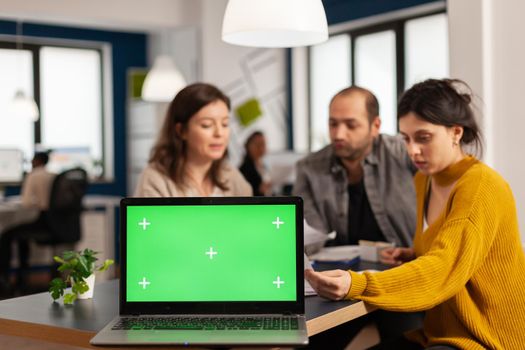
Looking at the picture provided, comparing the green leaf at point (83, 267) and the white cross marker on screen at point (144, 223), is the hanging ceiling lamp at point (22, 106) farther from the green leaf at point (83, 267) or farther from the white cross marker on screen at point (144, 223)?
the white cross marker on screen at point (144, 223)

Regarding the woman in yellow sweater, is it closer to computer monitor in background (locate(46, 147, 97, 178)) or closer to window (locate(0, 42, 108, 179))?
computer monitor in background (locate(46, 147, 97, 178))

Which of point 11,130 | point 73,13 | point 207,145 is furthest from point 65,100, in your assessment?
point 207,145

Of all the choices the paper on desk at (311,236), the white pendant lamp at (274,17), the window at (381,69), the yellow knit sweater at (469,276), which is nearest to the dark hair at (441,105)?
the yellow knit sweater at (469,276)

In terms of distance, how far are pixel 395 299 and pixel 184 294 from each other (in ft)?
1.67

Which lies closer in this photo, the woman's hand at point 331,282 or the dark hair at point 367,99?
the woman's hand at point 331,282

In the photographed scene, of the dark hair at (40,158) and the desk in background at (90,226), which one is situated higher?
the dark hair at (40,158)

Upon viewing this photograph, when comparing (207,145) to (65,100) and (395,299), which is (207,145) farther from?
(65,100)

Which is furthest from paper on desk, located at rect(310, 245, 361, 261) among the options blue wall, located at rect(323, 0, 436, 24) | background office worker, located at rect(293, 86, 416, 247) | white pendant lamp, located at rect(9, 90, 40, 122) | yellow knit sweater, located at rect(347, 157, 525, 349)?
white pendant lamp, located at rect(9, 90, 40, 122)

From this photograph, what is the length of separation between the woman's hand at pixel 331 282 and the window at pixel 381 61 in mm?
4398

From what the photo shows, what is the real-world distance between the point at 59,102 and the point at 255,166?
9.14 ft

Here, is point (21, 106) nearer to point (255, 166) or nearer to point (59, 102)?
point (59, 102)

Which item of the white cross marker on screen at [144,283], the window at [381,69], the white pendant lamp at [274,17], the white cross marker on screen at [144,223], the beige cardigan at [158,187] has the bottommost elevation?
the white cross marker on screen at [144,283]

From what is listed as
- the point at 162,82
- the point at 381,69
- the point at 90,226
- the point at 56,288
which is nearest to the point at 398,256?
the point at 56,288

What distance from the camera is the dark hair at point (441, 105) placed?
205 cm
